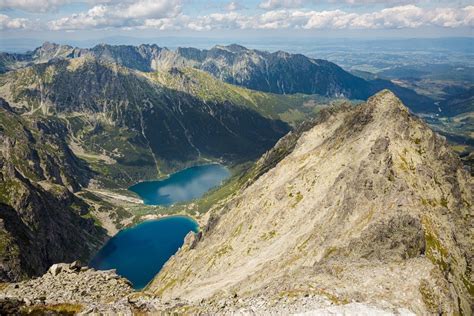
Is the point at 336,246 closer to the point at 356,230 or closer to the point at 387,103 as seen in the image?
the point at 356,230

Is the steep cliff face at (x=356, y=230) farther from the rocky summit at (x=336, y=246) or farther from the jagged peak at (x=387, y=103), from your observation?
the jagged peak at (x=387, y=103)

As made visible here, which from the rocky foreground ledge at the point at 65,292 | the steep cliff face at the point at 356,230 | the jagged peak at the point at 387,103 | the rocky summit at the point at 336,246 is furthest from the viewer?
the jagged peak at the point at 387,103

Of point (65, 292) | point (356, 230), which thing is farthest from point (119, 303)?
point (356, 230)

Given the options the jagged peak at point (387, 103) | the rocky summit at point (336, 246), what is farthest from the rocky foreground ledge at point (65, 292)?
the jagged peak at point (387, 103)

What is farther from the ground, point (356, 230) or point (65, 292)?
point (65, 292)

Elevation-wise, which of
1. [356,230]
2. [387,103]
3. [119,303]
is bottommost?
[356,230]
